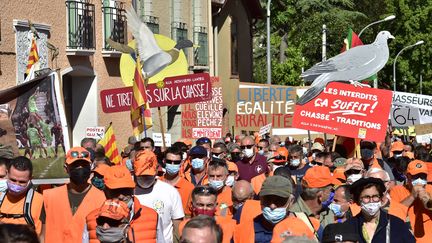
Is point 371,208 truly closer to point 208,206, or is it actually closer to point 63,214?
point 208,206

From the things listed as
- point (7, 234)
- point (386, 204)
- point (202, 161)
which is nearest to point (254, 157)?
point (202, 161)

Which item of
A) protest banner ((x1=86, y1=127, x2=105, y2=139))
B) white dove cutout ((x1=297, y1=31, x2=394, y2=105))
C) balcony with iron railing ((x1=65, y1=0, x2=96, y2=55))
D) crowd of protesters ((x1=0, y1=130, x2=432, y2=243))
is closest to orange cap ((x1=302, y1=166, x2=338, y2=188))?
crowd of protesters ((x1=0, y1=130, x2=432, y2=243))

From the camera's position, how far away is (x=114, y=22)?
26312mm

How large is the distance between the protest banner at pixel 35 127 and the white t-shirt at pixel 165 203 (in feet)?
6.99

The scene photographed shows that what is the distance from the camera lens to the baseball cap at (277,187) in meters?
6.98

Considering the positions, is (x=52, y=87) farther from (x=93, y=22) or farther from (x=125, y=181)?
(x=93, y=22)

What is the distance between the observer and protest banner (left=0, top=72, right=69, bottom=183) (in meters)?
10.5

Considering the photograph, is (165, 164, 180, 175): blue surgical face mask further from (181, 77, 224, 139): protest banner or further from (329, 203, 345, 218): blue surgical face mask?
(181, 77, 224, 139): protest banner

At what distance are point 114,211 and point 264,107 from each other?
64.3ft

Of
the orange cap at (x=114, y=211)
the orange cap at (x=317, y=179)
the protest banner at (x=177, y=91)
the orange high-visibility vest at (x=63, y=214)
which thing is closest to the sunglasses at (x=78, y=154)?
the orange high-visibility vest at (x=63, y=214)

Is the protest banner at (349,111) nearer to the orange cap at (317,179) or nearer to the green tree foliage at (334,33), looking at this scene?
the orange cap at (317,179)

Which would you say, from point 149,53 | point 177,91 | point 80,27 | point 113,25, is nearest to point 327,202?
point 177,91

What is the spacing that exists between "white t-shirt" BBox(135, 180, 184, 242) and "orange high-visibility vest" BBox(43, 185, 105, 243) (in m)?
0.38

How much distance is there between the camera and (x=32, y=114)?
10758 millimetres
